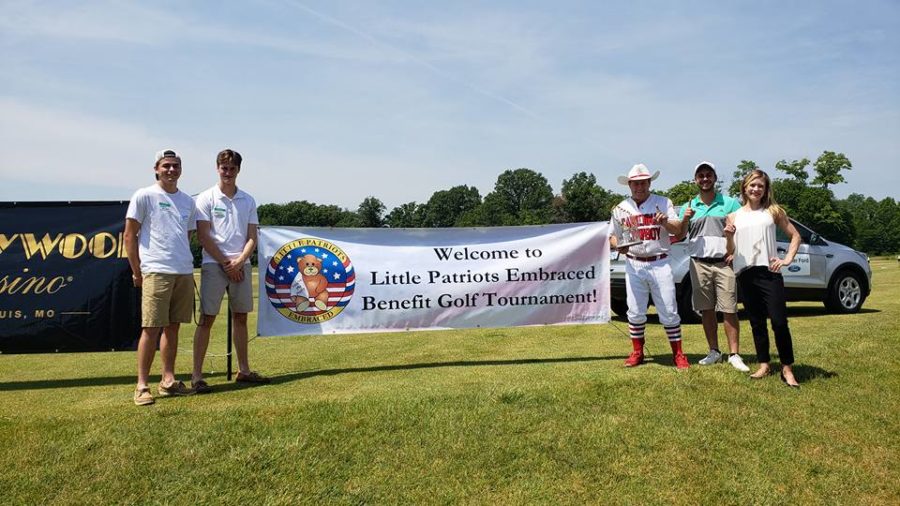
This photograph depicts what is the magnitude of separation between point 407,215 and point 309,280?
133928mm

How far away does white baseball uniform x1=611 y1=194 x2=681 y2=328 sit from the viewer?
5.68 metres

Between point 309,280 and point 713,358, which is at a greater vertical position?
point 309,280

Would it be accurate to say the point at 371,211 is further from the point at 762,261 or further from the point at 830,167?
the point at 762,261

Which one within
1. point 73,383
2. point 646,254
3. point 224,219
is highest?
point 224,219

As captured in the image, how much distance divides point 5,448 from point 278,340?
237 inches

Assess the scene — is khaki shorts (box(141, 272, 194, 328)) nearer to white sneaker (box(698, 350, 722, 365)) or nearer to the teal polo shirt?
the teal polo shirt

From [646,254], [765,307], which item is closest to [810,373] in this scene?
[765,307]

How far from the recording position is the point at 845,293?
436 inches

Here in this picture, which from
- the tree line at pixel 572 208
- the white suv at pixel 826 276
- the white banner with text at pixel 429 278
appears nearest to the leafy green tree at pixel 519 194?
the tree line at pixel 572 208

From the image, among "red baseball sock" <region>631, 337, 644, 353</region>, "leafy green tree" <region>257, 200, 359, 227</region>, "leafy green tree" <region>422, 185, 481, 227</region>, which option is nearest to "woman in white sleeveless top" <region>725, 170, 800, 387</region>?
"red baseball sock" <region>631, 337, 644, 353</region>

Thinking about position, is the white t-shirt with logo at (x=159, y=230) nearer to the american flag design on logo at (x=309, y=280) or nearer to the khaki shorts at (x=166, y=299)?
the khaki shorts at (x=166, y=299)

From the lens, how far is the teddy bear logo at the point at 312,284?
6.21 meters

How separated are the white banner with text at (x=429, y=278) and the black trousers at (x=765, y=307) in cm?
165

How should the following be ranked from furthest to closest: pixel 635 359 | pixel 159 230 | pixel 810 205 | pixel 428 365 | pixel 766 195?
pixel 810 205 → pixel 428 365 → pixel 635 359 → pixel 766 195 → pixel 159 230
